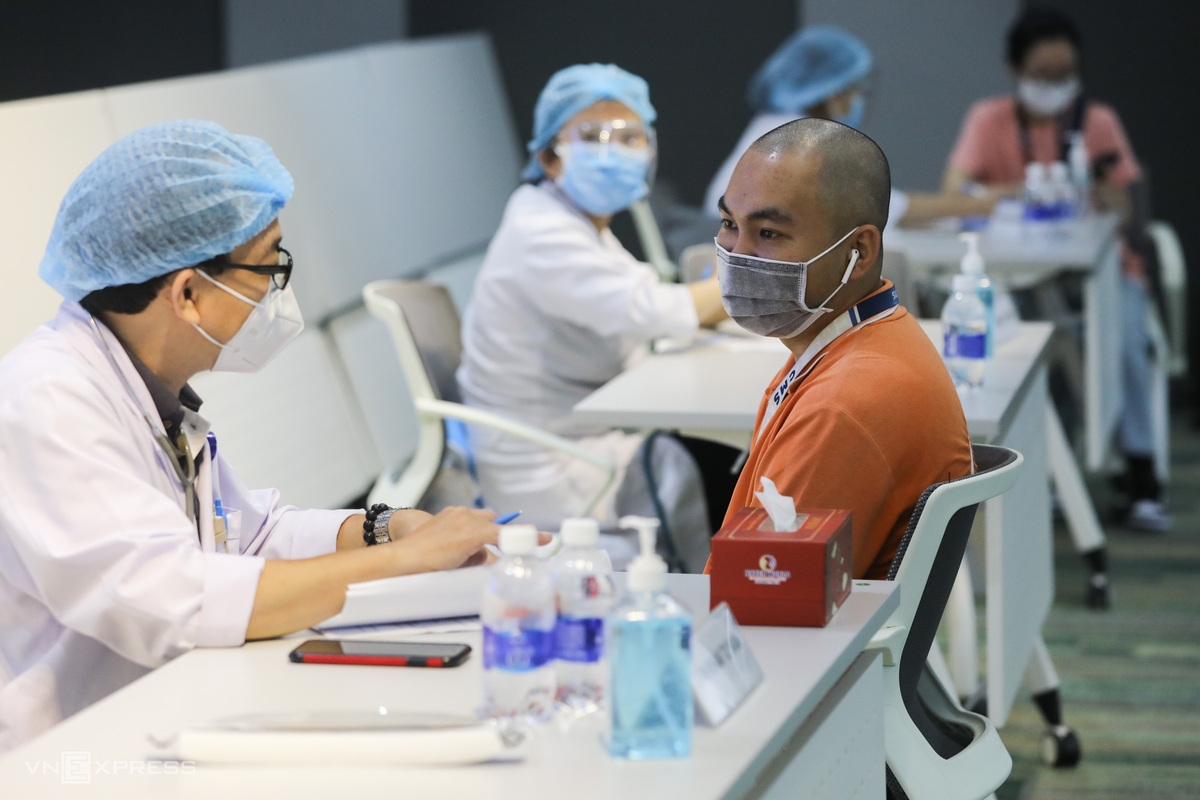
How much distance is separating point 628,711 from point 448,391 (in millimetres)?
2243

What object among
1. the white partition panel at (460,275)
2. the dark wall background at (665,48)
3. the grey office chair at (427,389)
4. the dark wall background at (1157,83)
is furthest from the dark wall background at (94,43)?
the dark wall background at (1157,83)

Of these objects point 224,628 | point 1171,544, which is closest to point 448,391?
point 224,628

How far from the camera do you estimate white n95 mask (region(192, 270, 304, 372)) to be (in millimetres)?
1822

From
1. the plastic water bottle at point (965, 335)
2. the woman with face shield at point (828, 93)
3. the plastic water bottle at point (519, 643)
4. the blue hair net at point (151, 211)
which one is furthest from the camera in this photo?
the woman with face shield at point (828, 93)

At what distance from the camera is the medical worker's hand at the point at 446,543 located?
1654 mm

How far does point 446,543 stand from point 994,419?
50.8 inches

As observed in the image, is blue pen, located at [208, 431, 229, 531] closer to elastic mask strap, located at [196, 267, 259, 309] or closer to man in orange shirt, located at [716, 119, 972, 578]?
Result: elastic mask strap, located at [196, 267, 259, 309]

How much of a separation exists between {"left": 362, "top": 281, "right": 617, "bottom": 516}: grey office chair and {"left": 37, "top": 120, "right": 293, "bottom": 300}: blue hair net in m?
1.37

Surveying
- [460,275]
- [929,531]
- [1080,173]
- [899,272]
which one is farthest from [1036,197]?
[929,531]

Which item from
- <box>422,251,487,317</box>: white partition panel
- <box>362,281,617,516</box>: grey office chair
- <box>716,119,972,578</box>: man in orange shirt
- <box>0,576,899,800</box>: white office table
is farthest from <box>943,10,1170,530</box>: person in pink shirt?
<box>0,576,899,800</box>: white office table

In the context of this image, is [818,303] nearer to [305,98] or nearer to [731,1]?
[305,98]

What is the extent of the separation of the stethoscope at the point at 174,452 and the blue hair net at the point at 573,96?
1.91 meters

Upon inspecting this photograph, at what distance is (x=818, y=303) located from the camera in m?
2.06

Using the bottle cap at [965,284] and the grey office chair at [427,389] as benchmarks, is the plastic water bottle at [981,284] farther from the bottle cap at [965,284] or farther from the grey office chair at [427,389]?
the grey office chair at [427,389]
